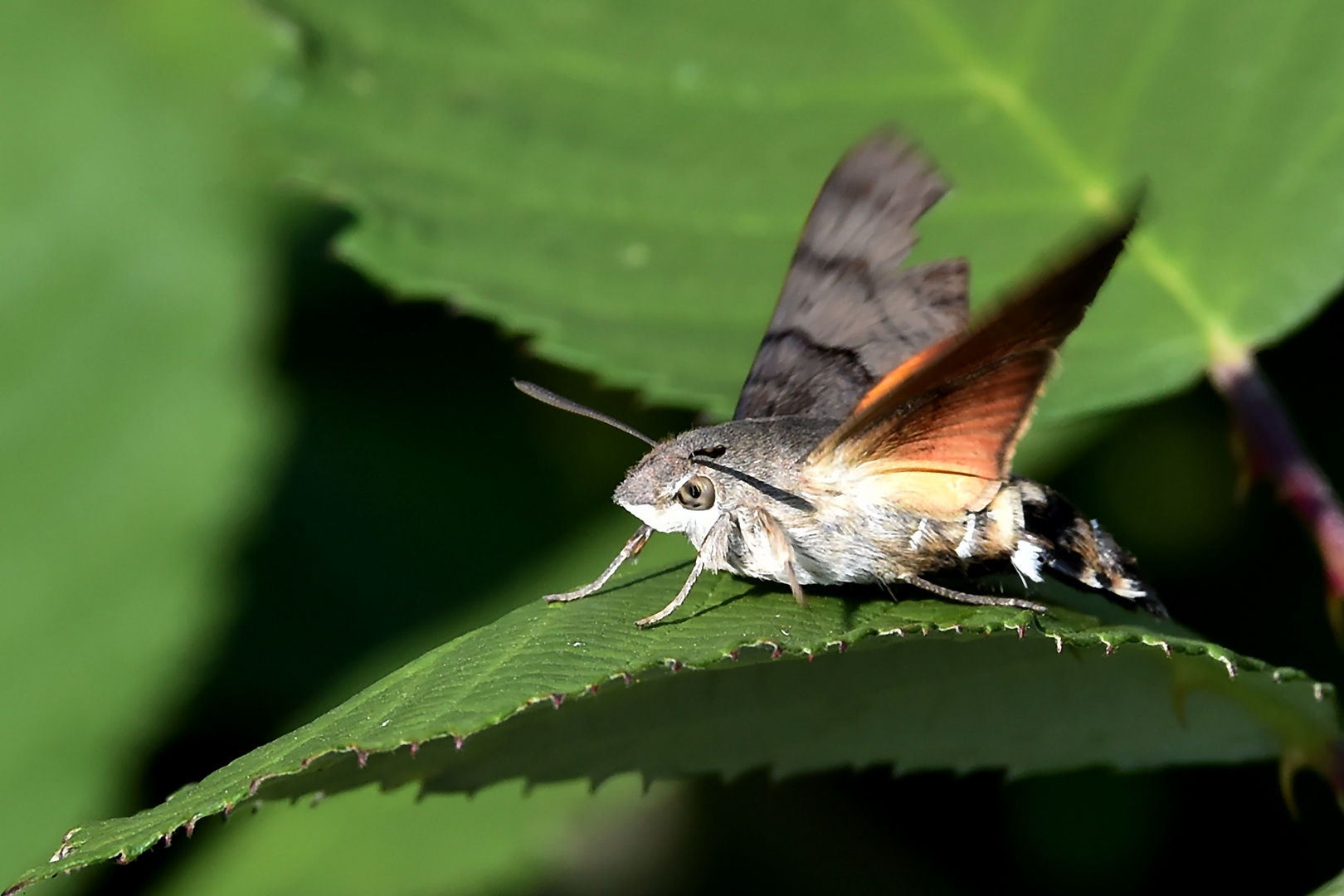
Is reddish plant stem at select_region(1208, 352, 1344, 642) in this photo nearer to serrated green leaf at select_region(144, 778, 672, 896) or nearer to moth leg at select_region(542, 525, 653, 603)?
moth leg at select_region(542, 525, 653, 603)

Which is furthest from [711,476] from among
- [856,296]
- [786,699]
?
[856,296]

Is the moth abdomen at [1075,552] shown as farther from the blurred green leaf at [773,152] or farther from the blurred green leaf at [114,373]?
the blurred green leaf at [114,373]

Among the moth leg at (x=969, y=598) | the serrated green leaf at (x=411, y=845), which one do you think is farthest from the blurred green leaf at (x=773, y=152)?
the serrated green leaf at (x=411, y=845)

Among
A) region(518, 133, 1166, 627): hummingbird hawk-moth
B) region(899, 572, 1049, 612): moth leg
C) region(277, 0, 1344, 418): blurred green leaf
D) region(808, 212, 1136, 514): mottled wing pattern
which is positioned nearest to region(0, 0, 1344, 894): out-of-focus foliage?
region(277, 0, 1344, 418): blurred green leaf

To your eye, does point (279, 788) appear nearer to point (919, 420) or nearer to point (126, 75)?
point (919, 420)

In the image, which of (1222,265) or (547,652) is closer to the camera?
(547,652)

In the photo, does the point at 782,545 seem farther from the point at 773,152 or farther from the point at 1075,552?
the point at 773,152

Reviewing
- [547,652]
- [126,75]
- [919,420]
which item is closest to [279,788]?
[547,652]
